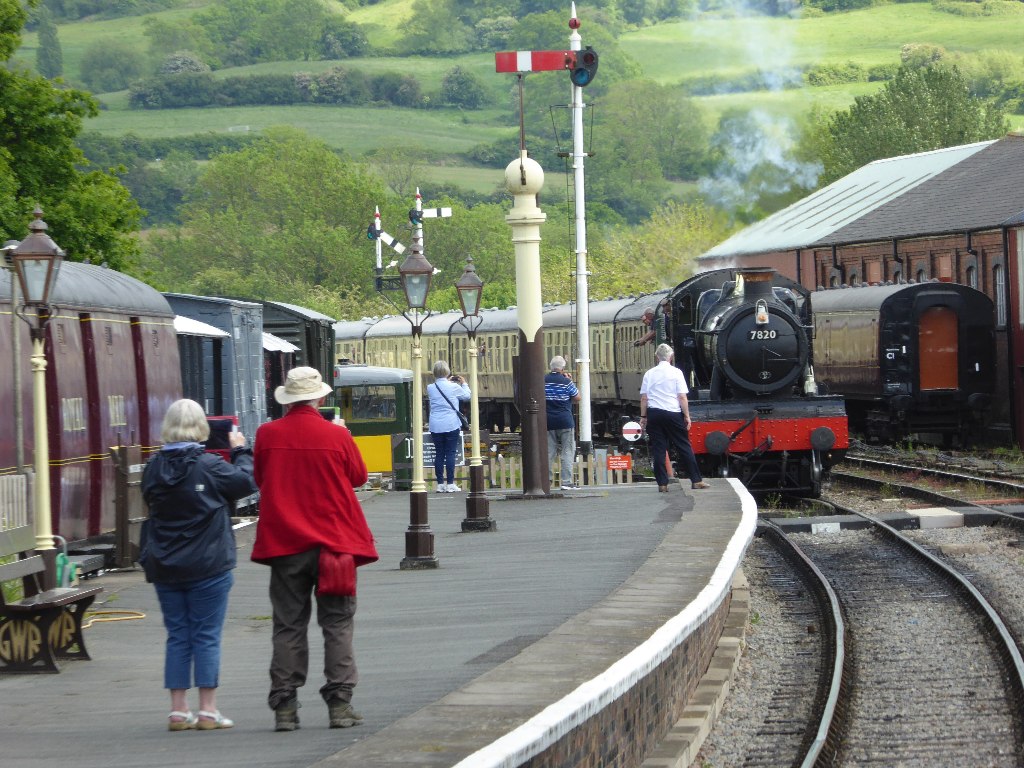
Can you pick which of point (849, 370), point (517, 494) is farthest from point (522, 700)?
point (849, 370)

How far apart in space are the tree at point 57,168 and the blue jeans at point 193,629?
82.7ft

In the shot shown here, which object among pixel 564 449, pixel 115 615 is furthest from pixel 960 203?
pixel 115 615

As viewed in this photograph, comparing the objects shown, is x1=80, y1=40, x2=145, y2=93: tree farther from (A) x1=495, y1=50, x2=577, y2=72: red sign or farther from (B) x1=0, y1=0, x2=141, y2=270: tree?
(A) x1=495, y1=50, x2=577, y2=72: red sign

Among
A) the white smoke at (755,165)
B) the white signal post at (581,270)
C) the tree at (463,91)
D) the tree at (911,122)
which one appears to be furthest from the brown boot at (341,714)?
the tree at (463,91)

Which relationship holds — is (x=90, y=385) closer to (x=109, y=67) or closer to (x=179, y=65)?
(x=179, y=65)

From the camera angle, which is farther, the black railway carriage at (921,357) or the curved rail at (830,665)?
the black railway carriage at (921,357)

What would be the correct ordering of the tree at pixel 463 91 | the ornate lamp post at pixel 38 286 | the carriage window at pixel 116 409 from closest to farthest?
the ornate lamp post at pixel 38 286 < the carriage window at pixel 116 409 < the tree at pixel 463 91

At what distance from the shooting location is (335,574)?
816 centimetres

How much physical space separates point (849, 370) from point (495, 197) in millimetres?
106020

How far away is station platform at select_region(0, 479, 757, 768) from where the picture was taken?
7.42 m

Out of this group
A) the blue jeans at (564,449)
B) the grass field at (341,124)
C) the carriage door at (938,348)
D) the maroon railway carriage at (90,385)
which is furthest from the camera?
the grass field at (341,124)

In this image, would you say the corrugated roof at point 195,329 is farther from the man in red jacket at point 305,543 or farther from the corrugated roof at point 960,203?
the corrugated roof at point 960,203

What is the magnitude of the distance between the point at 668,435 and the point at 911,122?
67414 millimetres

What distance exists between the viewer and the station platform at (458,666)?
292 inches
